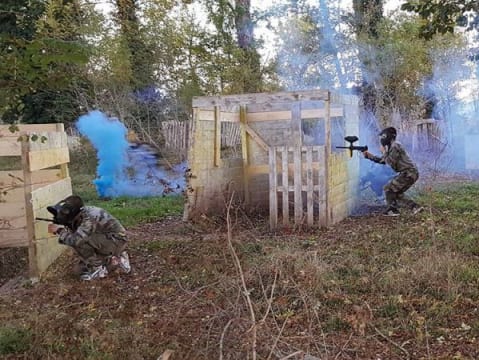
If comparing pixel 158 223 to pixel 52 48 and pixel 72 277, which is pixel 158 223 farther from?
pixel 52 48

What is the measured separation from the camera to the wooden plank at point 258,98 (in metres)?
8.27

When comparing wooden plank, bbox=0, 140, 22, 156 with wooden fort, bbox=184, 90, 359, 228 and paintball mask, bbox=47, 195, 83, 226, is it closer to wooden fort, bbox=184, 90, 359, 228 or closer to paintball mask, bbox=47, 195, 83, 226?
paintball mask, bbox=47, 195, 83, 226

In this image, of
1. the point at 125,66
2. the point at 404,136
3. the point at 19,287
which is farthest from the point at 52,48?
the point at 404,136

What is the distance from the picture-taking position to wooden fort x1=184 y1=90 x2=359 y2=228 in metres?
8.03

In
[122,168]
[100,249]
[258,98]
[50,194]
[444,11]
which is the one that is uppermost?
[444,11]

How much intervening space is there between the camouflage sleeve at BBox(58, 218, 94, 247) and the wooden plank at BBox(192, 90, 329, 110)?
10.6 ft

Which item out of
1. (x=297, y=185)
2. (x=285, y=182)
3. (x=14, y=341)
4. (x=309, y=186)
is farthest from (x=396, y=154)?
(x=14, y=341)

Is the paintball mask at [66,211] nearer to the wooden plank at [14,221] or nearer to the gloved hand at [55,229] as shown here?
the gloved hand at [55,229]

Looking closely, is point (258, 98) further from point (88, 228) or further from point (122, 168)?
point (122, 168)

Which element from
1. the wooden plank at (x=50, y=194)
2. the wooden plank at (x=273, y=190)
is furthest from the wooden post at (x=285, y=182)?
the wooden plank at (x=50, y=194)

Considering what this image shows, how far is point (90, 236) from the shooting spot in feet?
19.5

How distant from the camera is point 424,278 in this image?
504cm

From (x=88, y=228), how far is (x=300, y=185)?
3.30 metres

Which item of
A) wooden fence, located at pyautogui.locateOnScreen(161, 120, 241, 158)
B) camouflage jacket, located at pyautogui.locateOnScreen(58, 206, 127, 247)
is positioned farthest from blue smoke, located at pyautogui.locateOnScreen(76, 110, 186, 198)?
camouflage jacket, located at pyautogui.locateOnScreen(58, 206, 127, 247)
